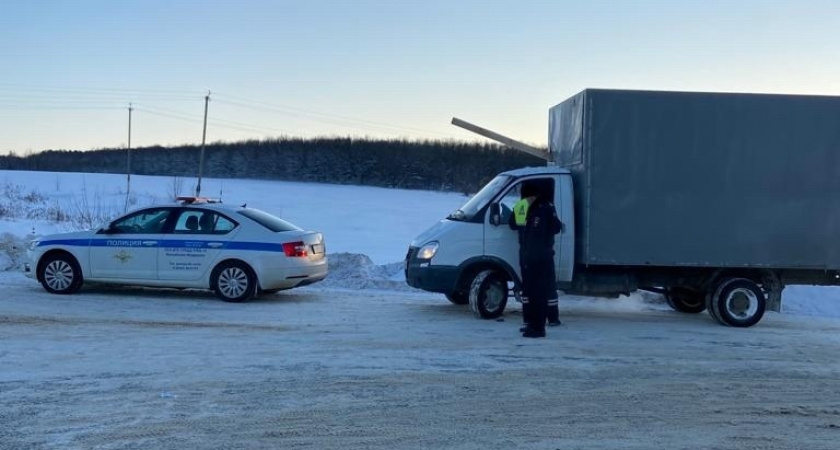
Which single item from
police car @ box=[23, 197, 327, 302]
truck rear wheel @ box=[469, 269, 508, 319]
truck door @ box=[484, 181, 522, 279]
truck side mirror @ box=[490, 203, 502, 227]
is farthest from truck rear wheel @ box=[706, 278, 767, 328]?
police car @ box=[23, 197, 327, 302]

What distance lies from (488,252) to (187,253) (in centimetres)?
483

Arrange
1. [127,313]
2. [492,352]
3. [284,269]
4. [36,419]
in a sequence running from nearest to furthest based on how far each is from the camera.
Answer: [36,419]
[492,352]
[127,313]
[284,269]

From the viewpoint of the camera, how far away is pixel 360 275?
15.1m

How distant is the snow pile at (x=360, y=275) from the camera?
14453mm

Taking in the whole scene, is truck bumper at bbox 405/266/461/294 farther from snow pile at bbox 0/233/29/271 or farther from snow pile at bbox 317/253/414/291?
snow pile at bbox 0/233/29/271

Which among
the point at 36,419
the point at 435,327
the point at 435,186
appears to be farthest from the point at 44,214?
the point at 435,186

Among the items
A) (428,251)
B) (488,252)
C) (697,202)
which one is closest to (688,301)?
(697,202)

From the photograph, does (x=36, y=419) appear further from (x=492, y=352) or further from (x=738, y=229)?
(x=738, y=229)

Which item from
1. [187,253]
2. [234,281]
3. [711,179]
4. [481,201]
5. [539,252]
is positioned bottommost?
[234,281]

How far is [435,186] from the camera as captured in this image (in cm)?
8600

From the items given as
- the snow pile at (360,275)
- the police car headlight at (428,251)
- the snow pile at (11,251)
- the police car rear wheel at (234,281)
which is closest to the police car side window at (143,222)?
the police car rear wheel at (234,281)

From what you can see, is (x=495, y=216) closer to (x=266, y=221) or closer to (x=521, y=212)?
(x=521, y=212)

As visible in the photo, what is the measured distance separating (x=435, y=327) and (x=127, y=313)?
172 inches

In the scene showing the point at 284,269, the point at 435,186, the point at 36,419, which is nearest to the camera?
the point at 36,419
